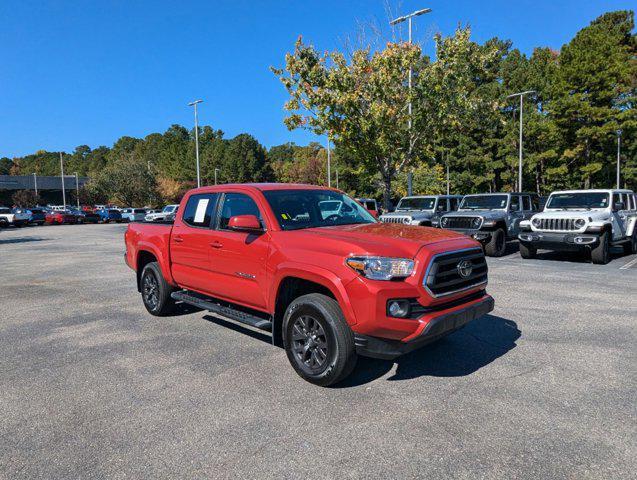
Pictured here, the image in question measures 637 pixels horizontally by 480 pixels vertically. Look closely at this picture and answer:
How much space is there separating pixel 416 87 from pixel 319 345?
15544 millimetres

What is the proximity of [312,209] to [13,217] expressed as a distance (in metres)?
43.8

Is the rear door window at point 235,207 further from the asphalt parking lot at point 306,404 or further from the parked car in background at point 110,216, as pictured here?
the parked car in background at point 110,216

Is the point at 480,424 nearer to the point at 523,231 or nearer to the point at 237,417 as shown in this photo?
the point at 237,417

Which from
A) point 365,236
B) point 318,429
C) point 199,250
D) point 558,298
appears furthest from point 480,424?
point 558,298

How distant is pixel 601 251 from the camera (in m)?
11.2

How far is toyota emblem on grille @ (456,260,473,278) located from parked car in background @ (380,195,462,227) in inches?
416

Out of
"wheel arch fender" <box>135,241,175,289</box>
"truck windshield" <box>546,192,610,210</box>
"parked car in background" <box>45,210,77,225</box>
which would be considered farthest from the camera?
"parked car in background" <box>45,210,77,225</box>

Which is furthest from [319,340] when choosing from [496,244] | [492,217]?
[492,217]

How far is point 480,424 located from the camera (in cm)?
336

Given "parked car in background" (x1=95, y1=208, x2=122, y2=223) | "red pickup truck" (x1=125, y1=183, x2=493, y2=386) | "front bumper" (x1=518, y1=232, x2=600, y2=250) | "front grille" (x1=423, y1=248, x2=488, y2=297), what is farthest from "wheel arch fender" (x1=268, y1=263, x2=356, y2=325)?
"parked car in background" (x1=95, y1=208, x2=122, y2=223)

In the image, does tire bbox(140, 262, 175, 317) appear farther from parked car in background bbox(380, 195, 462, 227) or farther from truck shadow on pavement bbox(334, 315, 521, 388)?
parked car in background bbox(380, 195, 462, 227)

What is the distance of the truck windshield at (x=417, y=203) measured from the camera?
1634 cm

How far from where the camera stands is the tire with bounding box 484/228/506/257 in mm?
13211

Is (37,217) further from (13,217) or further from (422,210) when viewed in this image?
(422,210)
